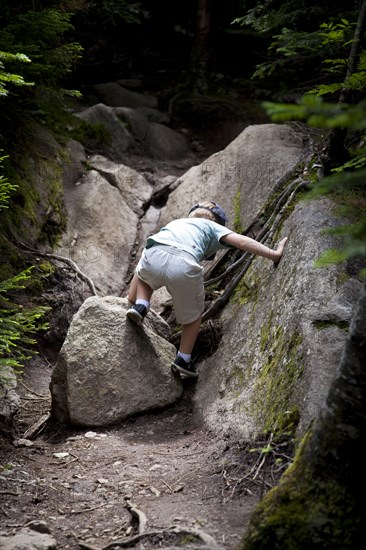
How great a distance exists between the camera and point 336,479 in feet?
7.51

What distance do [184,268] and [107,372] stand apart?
3.79 feet

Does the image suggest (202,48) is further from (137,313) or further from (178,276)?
(137,313)

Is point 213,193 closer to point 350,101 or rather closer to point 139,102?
point 350,101

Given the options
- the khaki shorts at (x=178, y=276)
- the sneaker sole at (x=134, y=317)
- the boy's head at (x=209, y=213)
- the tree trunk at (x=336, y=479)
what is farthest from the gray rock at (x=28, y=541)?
the boy's head at (x=209, y=213)

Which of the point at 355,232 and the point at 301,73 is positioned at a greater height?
the point at 301,73

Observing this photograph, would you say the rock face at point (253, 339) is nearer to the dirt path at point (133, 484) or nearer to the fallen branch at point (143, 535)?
A: the dirt path at point (133, 484)

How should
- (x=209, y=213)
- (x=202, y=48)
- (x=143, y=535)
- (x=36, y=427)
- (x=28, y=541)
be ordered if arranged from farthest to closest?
(x=202, y=48) < (x=209, y=213) < (x=36, y=427) < (x=143, y=535) < (x=28, y=541)

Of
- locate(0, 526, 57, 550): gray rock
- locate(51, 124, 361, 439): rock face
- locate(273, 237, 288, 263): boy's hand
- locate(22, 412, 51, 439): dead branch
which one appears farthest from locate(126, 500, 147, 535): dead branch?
locate(273, 237, 288, 263): boy's hand

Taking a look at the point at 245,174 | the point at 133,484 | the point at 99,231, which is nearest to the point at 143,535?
the point at 133,484

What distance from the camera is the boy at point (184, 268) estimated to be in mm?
5008

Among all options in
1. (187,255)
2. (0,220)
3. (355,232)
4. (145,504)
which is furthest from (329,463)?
(0,220)

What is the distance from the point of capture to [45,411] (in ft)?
17.0

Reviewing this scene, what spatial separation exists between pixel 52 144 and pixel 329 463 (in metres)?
6.53

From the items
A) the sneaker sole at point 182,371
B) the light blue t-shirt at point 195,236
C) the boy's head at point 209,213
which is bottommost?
the sneaker sole at point 182,371
